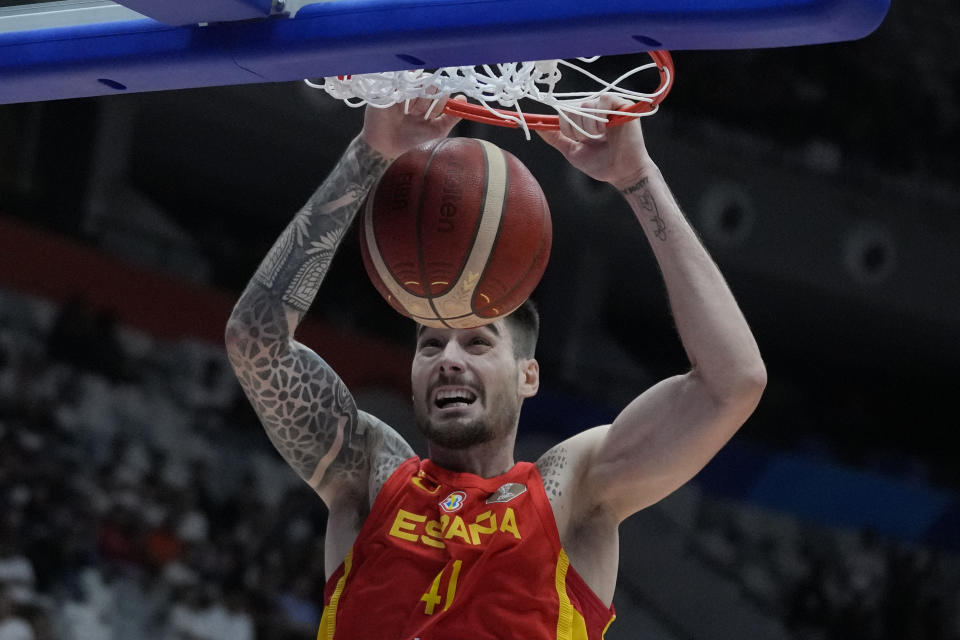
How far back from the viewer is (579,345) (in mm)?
13406

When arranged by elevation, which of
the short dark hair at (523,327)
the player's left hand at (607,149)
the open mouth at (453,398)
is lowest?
the open mouth at (453,398)

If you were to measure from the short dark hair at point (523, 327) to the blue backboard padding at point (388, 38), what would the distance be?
3.47 ft

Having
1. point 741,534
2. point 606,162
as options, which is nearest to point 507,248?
point 606,162

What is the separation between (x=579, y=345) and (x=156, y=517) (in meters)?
6.40

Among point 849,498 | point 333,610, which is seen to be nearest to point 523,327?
point 333,610

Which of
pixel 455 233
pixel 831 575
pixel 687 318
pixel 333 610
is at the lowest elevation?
pixel 831 575

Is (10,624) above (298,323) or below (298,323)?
below

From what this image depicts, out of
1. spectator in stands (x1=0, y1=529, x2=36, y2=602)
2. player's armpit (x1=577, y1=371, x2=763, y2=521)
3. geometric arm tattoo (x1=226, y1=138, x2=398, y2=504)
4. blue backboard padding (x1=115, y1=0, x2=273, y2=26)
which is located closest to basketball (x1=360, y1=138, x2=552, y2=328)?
geometric arm tattoo (x1=226, y1=138, x2=398, y2=504)

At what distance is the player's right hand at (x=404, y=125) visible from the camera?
2938mm

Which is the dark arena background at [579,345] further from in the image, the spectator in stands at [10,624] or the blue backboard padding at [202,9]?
the blue backboard padding at [202,9]

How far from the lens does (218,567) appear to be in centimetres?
778

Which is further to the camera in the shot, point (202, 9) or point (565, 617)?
point (565, 617)

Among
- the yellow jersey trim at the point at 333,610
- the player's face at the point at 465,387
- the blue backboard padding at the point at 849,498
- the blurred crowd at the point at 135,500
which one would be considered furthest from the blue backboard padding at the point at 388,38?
the blue backboard padding at the point at 849,498

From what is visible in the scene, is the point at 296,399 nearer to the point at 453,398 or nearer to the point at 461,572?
the point at 453,398
